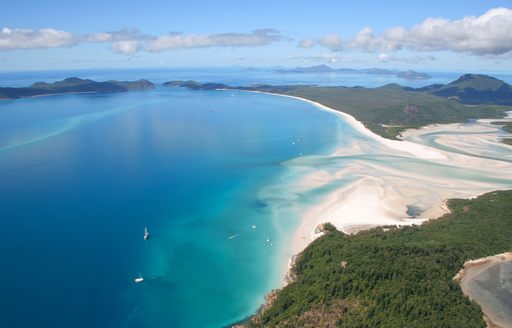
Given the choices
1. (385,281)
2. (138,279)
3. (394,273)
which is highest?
(394,273)

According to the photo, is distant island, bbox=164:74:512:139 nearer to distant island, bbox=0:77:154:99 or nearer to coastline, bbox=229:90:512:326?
coastline, bbox=229:90:512:326

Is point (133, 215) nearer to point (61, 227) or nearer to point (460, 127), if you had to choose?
point (61, 227)

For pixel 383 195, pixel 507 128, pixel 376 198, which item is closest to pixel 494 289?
pixel 376 198

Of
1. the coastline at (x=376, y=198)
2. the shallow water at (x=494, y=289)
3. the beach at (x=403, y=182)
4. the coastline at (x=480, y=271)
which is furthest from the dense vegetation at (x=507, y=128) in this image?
the shallow water at (x=494, y=289)

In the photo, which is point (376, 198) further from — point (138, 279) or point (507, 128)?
point (507, 128)

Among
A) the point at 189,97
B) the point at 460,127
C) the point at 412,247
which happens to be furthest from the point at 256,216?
the point at 189,97

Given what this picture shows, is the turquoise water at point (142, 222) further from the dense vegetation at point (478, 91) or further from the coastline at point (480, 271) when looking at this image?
the dense vegetation at point (478, 91)
